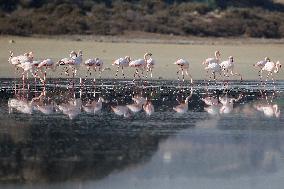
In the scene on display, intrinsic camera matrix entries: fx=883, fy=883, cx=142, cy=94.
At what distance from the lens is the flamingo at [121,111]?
55.5 ft

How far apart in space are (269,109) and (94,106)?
3.63 metres

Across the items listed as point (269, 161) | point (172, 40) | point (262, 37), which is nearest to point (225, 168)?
point (269, 161)

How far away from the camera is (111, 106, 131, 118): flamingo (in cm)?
1691

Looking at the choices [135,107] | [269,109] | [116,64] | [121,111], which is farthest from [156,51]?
[121,111]

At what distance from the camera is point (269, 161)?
12.0 metres

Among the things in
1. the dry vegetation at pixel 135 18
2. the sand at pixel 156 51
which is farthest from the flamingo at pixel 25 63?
the dry vegetation at pixel 135 18

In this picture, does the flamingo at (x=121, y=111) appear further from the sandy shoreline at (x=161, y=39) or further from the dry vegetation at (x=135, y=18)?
the dry vegetation at (x=135, y=18)

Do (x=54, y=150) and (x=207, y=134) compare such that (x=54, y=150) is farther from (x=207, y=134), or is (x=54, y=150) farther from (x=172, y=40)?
(x=172, y=40)

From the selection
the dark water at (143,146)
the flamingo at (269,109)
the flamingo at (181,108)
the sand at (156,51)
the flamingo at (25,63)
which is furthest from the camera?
the sand at (156,51)

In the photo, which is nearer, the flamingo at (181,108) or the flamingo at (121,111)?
the flamingo at (121,111)

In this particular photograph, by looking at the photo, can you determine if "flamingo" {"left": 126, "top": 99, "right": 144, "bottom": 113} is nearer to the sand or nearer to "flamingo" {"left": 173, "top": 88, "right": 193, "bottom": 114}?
"flamingo" {"left": 173, "top": 88, "right": 193, "bottom": 114}

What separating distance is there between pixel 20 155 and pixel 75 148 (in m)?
1.03

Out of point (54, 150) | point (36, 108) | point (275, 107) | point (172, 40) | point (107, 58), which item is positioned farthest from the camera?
point (172, 40)

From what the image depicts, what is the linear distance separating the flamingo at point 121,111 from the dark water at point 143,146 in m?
0.14
